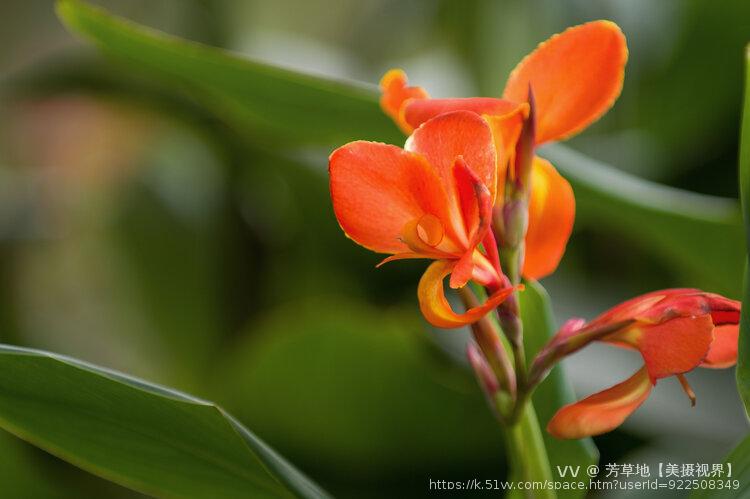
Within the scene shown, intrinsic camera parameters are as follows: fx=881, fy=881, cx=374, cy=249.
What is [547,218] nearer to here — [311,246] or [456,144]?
[456,144]

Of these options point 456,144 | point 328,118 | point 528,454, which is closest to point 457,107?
point 456,144

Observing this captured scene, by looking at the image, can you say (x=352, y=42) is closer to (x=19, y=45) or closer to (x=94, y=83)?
(x=94, y=83)

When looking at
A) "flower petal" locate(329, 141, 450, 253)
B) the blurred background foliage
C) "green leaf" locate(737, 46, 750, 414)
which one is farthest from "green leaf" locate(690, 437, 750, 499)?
the blurred background foliage

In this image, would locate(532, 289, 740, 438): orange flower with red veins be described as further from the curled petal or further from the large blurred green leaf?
the large blurred green leaf

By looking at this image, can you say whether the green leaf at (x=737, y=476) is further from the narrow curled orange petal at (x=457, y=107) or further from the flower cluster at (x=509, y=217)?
the narrow curled orange petal at (x=457, y=107)

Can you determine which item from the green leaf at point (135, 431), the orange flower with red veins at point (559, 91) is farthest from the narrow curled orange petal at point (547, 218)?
the green leaf at point (135, 431)

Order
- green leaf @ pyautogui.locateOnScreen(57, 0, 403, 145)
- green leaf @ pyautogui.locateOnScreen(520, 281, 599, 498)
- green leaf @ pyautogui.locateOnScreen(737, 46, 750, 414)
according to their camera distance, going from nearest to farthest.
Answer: green leaf @ pyautogui.locateOnScreen(737, 46, 750, 414) < green leaf @ pyautogui.locateOnScreen(520, 281, 599, 498) < green leaf @ pyautogui.locateOnScreen(57, 0, 403, 145)

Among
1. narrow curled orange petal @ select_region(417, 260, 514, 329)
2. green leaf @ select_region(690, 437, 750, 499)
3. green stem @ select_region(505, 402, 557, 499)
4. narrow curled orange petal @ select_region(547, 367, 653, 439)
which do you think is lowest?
green leaf @ select_region(690, 437, 750, 499)

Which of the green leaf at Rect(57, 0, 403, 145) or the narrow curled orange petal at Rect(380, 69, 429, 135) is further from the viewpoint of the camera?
the green leaf at Rect(57, 0, 403, 145)
